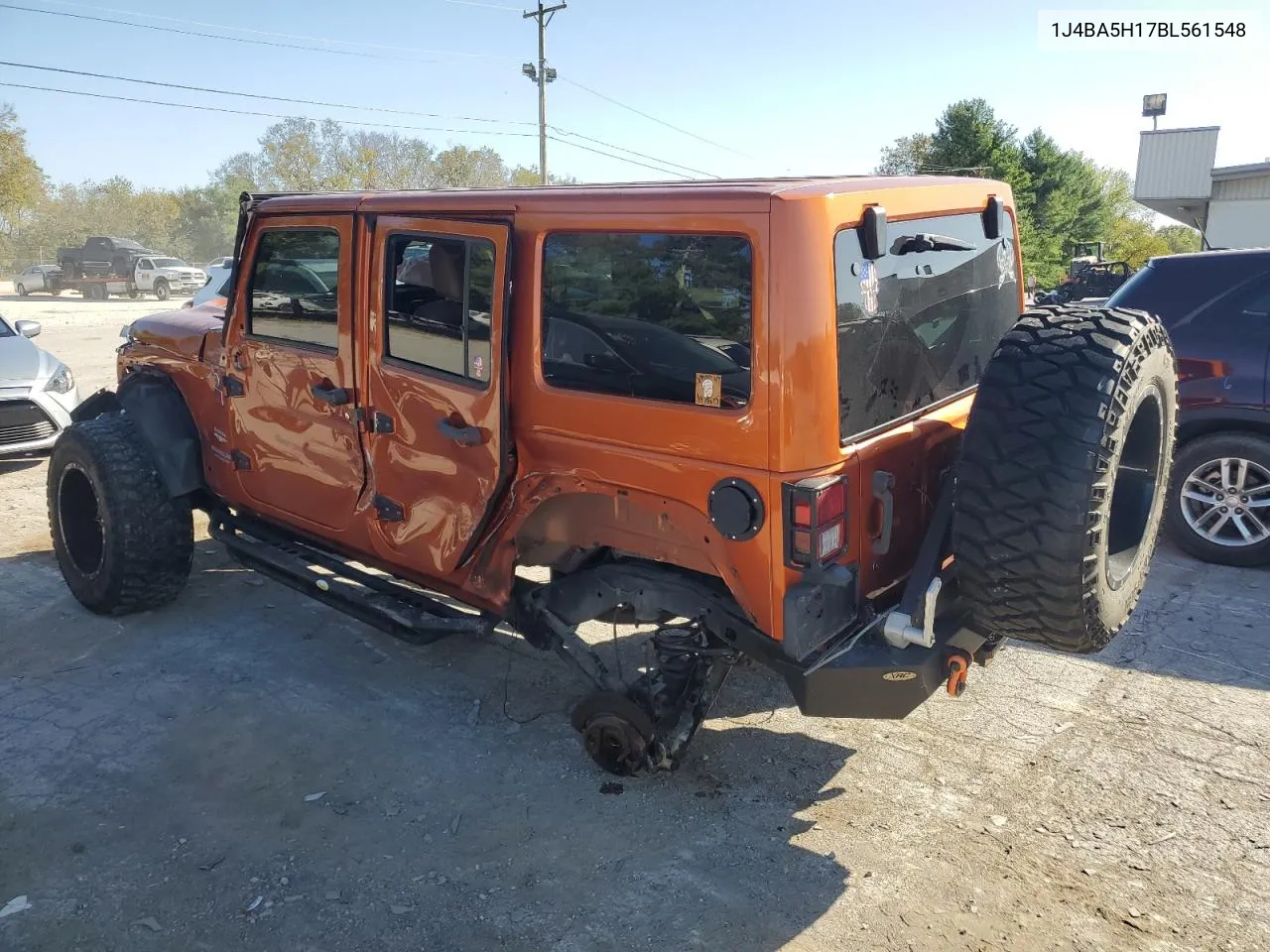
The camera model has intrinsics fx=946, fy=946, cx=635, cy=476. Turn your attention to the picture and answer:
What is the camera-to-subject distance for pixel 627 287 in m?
3.01

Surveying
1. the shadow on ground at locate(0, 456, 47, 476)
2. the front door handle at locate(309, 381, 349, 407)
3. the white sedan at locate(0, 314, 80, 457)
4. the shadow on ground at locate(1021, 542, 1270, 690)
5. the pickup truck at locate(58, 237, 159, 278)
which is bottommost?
the shadow on ground at locate(1021, 542, 1270, 690)

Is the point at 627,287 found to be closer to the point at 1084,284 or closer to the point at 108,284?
the point at 1084,284

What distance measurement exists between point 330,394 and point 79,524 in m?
2.28

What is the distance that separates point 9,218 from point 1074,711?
57852 millimetres

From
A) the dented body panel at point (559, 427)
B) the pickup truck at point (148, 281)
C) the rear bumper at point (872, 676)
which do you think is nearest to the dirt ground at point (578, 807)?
the rear bumper at point (872, 676)

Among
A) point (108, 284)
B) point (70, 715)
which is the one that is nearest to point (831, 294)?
point (70, 715)

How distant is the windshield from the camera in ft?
9.35

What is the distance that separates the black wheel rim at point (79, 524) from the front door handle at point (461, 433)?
2.73 meters

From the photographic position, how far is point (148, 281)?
119ft

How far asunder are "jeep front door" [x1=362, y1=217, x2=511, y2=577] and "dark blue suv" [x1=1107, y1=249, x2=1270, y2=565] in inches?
171

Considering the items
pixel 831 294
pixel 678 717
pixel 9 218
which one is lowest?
pixel 678 717

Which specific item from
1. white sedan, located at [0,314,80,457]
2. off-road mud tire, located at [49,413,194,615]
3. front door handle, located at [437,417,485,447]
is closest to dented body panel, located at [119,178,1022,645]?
front door handle, located at [437,417,485,447]

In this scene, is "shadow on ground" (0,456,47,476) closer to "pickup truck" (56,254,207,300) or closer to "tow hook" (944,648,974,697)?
"tow hook" (944,648,974,697)

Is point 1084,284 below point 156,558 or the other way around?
the other way around
